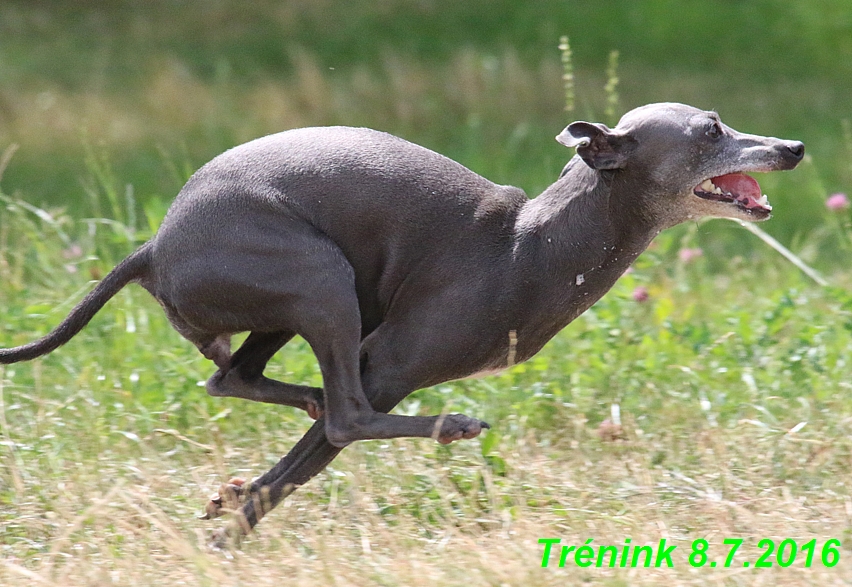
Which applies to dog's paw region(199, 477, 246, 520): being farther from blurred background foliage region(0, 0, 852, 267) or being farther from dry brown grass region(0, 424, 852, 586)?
blurred background foliage region(0, 0, 852, 267)

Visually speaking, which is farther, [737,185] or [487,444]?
[487,444]

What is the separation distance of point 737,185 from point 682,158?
240 mm

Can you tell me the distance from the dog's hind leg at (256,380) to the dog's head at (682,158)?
4.36 ft

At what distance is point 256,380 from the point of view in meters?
4.71

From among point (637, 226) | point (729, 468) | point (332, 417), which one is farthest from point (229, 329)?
point (729, 468)

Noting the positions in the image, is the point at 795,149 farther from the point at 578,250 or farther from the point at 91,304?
the point at 91,304

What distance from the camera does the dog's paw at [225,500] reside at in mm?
4480

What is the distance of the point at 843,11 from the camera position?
12.7 metres

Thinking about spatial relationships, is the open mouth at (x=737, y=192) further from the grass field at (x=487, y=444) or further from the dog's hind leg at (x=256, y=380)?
the dog's hind leg at (x=256, y=380)

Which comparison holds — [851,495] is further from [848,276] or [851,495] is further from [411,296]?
[848,276]

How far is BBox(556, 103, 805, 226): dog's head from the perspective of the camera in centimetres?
427

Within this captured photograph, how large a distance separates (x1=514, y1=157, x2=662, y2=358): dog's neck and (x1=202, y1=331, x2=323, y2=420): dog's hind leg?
885 millimetres

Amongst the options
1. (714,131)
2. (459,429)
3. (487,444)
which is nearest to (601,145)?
(714,131)

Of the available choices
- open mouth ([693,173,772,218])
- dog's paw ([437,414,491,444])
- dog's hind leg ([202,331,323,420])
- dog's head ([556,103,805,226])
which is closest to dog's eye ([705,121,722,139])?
dog's head ([556,103,805,226])
